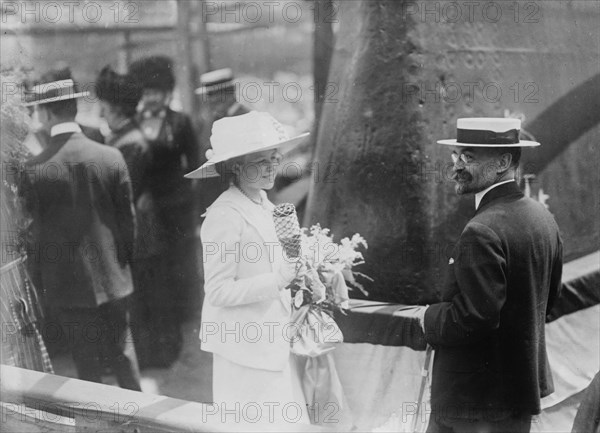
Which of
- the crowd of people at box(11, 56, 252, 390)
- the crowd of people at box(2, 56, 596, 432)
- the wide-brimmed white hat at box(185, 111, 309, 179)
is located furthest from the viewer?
the crowd of people at box(11, 56, 252, 390)

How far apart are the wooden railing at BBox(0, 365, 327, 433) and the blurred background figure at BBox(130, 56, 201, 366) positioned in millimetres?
984

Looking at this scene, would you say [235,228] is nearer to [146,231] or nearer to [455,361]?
[455,361]

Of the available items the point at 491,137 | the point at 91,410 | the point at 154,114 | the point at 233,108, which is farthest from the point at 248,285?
the point at 154,114

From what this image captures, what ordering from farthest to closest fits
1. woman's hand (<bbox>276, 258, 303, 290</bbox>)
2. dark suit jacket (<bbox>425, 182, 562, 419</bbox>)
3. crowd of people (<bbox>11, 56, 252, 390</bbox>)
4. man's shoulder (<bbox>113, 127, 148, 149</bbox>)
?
man's shoulder (<bbox>113, 127, 148, 149</bbox>)
crowd of people (<bbox>11, 56, 252, 390</bbox>)
woman's hand (<bbox>276, 258, 303, 290</bbox>)
dark suit jacket (<bbox>425, 182, 562, 419</bbox>)

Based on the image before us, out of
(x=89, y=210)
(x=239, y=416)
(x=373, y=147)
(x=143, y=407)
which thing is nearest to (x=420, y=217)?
(x=373, y=147)

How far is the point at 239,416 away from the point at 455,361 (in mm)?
1022

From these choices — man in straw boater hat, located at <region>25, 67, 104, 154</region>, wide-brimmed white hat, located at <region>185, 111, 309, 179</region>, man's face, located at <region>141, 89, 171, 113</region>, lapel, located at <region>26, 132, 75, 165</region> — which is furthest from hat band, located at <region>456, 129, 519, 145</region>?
lapel, located at <region>26, 132, 75, 165</region>

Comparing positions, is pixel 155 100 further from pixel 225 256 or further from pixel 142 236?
pixel 225 256

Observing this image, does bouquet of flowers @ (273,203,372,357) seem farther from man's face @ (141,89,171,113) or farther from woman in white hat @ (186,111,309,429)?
man's face @ (141,89,171,113)

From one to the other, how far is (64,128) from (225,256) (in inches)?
68.3

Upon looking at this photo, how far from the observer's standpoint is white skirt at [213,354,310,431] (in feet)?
10.5

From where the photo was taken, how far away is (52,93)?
13.5 feet

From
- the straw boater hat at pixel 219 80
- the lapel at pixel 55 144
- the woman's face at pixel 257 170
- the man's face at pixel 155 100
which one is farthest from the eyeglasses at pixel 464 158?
the lapel at pixel 55 144

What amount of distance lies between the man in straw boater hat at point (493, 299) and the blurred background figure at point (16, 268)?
257 cm
